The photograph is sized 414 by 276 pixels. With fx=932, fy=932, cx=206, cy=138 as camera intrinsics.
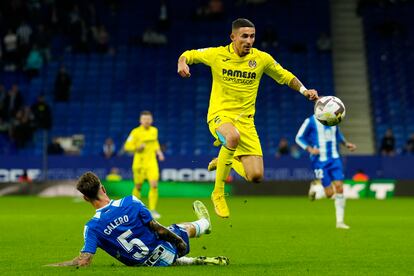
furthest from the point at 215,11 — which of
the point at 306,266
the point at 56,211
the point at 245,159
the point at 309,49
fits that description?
the point at 306,266

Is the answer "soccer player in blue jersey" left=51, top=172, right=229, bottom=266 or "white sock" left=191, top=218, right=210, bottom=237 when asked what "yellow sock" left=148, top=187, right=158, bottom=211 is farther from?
"soccer player in blue jersey" left=51, top=172, right=229, bottom=266

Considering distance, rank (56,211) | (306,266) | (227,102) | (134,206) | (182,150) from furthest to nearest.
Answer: (182,150)
(56,211)
(227,102)
(306,266)
(134,206)

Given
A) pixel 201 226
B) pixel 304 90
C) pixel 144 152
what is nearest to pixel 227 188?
pixel 144 152

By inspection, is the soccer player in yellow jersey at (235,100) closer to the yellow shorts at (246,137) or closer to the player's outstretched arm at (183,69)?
the yellow shorts at (246,137)

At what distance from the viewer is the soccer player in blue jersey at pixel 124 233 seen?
30.5 feet

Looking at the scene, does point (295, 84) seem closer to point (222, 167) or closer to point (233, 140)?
point (233, 140)

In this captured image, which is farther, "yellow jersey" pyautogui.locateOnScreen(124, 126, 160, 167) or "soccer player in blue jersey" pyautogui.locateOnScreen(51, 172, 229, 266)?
"yellow jersey" pyautogui.locateOnScreen(124, 126, 160, 167)

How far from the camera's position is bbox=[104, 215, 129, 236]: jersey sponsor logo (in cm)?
933

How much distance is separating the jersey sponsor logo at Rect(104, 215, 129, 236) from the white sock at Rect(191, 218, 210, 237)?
1317 millimetres

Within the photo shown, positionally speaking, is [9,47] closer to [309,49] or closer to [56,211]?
[309,49]

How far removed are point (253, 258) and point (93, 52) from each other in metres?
26.1

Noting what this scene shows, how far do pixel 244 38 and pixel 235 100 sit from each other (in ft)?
2.83

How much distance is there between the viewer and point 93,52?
3628 cm

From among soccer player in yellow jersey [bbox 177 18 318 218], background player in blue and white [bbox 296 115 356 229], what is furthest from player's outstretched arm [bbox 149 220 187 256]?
background player in blue and white [bbox 296 115 356 229]
